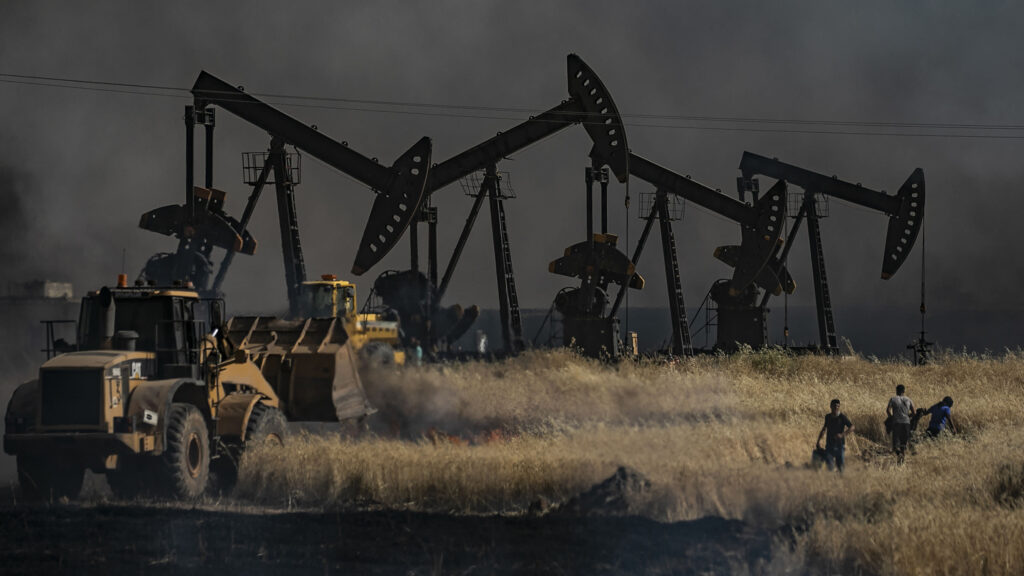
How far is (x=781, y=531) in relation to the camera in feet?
41.2

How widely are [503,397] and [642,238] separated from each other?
68.4 ft

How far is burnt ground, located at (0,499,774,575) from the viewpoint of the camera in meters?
11.2

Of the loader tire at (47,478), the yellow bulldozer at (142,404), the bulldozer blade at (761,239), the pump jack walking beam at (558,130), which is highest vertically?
the pump jack walking beam at (558,130)

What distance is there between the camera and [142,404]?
13.7 meters

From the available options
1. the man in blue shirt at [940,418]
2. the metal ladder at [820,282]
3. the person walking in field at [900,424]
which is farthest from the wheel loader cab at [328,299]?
the metal ladder at [820,282]

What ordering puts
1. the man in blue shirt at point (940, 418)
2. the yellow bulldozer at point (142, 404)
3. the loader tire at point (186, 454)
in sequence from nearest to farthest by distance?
the yellow bulldozer at point (142, 404)
the loader tire at point (186, 454)
the man in blue shirt at point (940, 418)

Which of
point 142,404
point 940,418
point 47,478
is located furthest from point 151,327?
point 940,418

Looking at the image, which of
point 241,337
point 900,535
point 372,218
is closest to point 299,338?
point 241,337

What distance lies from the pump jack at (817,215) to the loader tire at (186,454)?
3340cm

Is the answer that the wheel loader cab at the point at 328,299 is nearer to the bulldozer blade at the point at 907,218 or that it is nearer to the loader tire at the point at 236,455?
the loader tire at the point at 236,455

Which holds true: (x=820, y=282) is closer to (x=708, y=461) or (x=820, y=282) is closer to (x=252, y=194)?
(x=252, y=194)

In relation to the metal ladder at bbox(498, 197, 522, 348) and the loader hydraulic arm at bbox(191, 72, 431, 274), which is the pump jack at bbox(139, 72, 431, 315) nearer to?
the loader hydraulic arm at bbox(191, 72, 431, 274)

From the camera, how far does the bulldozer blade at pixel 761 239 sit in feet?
150

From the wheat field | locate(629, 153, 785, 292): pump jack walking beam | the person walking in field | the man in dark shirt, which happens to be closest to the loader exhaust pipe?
the wheat field
